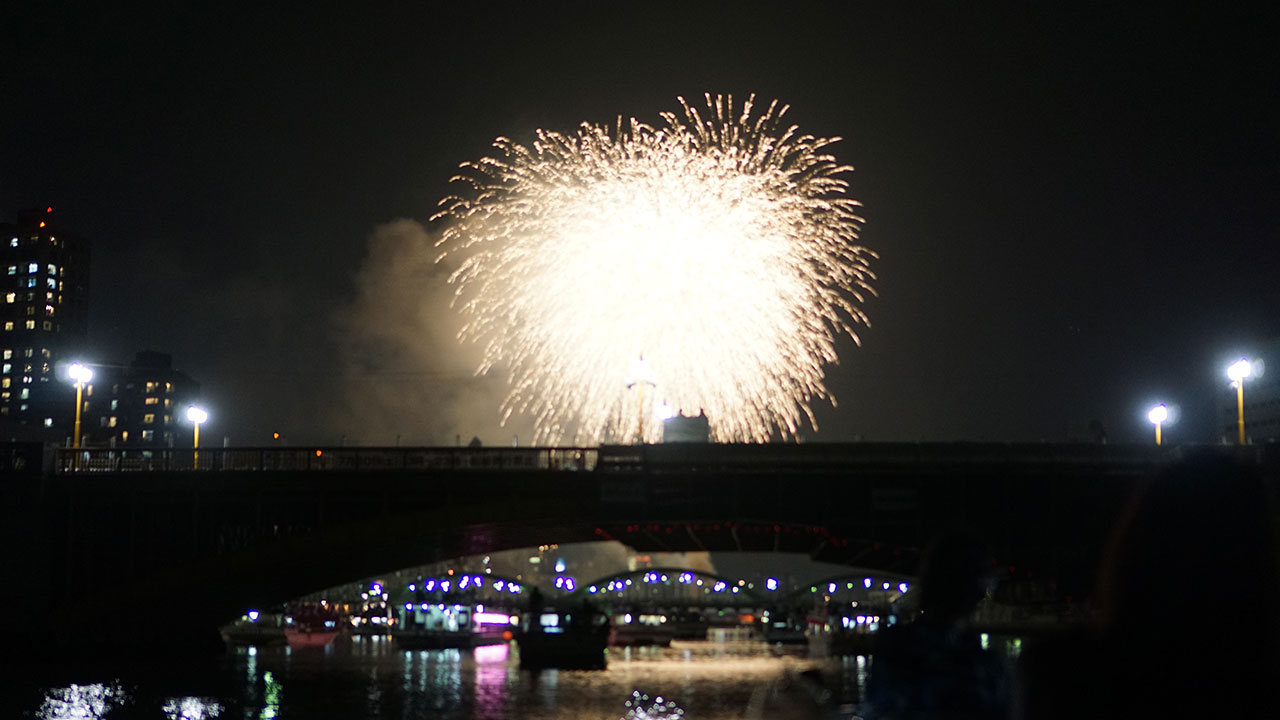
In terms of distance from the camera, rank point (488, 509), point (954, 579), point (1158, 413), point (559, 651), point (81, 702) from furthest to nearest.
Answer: point (559, 651)
point (1158, 413)
point (488, 509)
point (81, 702)
point (954, 579)

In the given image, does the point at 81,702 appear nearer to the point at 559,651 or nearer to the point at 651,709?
the point at 651,709

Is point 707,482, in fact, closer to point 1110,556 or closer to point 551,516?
point 551,516

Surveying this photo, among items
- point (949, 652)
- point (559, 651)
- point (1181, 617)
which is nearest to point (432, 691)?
point (559, 651)

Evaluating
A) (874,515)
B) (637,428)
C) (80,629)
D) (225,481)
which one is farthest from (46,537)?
(874,515)

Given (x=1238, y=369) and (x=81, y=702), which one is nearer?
(x=81, y=702)

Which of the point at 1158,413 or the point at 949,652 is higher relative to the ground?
the point at 1158,413

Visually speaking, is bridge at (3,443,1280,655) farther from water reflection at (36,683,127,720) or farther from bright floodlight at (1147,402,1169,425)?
water reflection at (36,683,127,720)

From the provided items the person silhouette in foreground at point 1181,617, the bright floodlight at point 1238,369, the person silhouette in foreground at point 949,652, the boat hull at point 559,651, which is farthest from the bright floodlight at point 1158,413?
the person silhouette in foreground at point 1181,617
